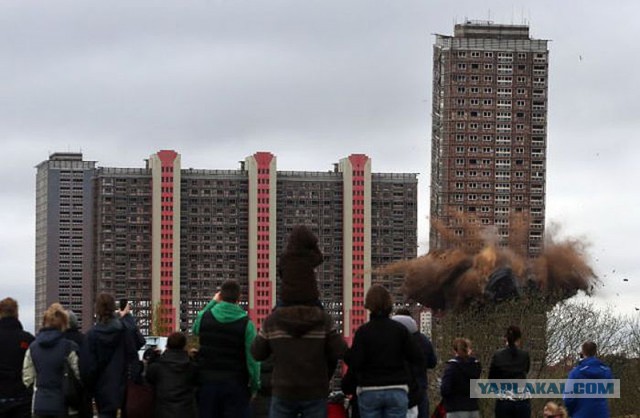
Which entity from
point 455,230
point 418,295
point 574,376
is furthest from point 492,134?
point 574,376

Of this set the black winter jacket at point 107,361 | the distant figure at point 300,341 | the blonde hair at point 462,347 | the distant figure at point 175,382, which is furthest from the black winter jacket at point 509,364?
the distant figure at point 300,341

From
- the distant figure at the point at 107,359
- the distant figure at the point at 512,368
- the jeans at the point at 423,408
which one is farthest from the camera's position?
the distant figure at the point at 512,368

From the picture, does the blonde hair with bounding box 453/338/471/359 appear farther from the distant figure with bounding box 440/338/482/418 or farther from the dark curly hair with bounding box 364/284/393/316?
the dark curly hair with bounding box 364/284/393/316

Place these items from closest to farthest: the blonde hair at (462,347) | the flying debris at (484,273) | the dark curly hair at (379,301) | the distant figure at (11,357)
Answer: the dark curly hair at (379,301) < the distant figure at (11,357) < the blonde hair at (462,347) < the flying debris at (484,273)

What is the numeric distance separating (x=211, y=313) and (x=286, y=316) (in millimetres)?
1525

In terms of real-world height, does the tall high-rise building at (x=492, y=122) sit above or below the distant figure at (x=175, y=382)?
above

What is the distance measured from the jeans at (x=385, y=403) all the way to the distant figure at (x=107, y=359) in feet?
8.86

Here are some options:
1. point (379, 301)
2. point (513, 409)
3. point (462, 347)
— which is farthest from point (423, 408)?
point (379, 301)

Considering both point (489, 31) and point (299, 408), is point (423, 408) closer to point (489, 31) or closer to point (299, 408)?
point (299, 408)

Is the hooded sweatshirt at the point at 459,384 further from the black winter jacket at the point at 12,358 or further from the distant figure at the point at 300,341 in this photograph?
the black winter jacket at the point at 12,358

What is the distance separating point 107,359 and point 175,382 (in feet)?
2.19

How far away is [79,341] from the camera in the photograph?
16281 millimetres

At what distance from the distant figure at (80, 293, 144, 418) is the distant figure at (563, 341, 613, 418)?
4885mm

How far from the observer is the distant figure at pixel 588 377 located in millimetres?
17969
